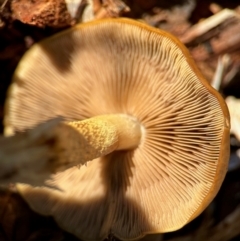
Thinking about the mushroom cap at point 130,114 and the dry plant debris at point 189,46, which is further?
the dry plant debris at point 189,46

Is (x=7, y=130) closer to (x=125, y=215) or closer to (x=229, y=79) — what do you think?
(x=125, y=215)

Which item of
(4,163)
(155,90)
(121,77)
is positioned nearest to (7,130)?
(121,77)

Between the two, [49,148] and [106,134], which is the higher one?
[49,148]

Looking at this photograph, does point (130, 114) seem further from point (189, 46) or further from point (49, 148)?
point (49, 148)

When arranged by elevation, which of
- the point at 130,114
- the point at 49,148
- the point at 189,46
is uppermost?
the point at 49,148

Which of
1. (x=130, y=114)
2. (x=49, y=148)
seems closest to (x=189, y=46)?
(x=130, y=114)

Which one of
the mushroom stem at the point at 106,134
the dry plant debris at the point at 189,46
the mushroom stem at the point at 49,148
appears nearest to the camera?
the mushroom stem at the point at 49,148

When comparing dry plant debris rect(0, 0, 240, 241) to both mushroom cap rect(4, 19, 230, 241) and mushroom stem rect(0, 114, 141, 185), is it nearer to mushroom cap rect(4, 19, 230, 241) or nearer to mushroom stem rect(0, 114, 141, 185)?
mushroom cap rect(4, 19, 230, 241)

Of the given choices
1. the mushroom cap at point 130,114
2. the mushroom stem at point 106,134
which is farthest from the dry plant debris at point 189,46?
the mushroom stem at point 106,134

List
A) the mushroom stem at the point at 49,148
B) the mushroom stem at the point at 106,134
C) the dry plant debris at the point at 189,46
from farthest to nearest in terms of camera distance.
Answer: the dry plant debris at the point at 189,46 → the mushroom stem at the point at 106,134 → the mushroom stem at the point at 49,148

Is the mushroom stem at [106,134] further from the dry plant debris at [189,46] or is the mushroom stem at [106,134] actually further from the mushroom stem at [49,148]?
the dry plant debris at [189,46]
